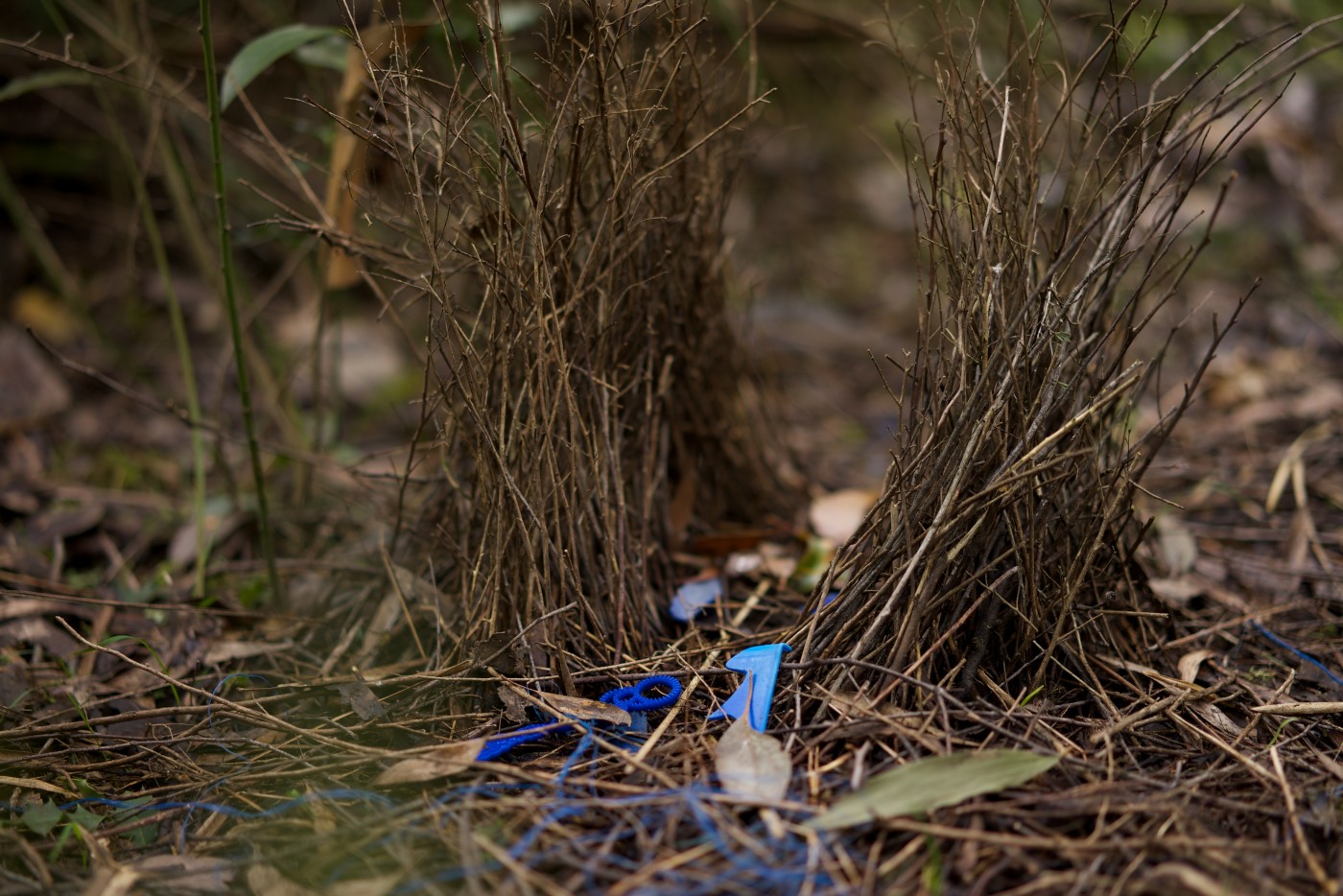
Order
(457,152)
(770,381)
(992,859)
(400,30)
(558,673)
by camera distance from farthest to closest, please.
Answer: (770,381) < (457,152) < (400,30) < (558,673) < (992,859)

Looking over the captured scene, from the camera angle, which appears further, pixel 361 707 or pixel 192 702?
pixel 192 702

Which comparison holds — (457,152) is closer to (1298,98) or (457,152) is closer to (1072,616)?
(1072,616)

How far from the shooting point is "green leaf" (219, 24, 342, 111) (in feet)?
6.07

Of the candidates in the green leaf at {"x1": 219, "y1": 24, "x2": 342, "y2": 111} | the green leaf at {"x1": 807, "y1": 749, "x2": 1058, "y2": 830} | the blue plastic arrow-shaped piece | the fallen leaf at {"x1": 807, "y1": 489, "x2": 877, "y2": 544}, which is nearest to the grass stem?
the green leaf at {"x1": 219, "y1": 24, "x2": 342, "y2": 111}

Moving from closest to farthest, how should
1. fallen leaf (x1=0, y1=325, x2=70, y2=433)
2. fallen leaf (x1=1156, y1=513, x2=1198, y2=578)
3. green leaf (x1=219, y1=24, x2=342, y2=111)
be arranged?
green leaf (x1=219, y1=24, x2=342, y2=111)
fallen leaf (x1=1156, y1=513, x2=1198, y2=578)
fallen leaf (x1=0, y1=325, x2=70, y2=433)

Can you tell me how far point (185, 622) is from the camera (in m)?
1.99

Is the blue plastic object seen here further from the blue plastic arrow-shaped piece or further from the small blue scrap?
the small blue scrap

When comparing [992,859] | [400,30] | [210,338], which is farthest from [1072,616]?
[210,338]

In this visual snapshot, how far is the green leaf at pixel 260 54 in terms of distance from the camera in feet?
6.07

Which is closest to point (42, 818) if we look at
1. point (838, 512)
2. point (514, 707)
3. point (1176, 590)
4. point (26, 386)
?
point (514, 707)

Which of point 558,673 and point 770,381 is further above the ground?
point 770,381

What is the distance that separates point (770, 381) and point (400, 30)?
1.11 metres

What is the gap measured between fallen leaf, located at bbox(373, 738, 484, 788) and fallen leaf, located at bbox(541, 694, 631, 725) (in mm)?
130

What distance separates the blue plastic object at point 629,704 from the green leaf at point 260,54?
3.94 feet
